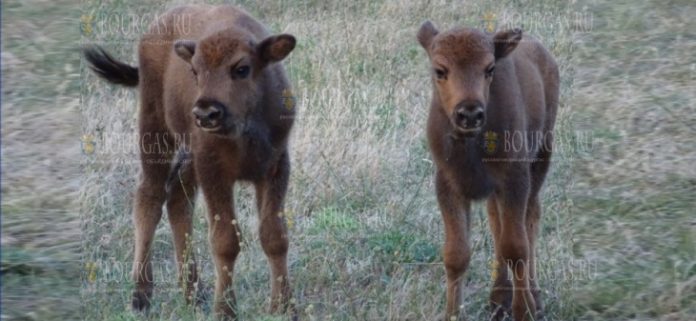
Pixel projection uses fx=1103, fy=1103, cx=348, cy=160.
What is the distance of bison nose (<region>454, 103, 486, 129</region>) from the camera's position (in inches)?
265

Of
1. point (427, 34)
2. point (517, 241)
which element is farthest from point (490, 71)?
point (517, 241)

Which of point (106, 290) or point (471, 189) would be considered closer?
point (471, 189)

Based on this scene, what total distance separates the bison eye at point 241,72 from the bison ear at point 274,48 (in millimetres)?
163

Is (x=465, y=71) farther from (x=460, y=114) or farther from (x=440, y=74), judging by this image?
(x=460, y=114)

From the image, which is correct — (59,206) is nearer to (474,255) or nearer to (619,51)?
(474,255)

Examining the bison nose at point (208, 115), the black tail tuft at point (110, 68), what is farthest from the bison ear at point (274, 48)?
the black tail tuft at point (110, 68)

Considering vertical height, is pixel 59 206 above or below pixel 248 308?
above

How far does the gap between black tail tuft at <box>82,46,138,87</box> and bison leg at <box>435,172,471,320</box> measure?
259 centimetres

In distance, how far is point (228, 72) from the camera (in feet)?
23.3

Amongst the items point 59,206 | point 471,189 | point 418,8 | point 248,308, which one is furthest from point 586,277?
point 418,8

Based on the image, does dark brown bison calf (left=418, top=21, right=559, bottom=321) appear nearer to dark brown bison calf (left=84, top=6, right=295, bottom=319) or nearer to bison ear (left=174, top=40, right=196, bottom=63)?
dark brown bison calf (left=84, top=6, right=295, bottom=319)

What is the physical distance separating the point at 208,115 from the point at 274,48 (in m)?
0.71

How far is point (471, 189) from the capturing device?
7383 mm

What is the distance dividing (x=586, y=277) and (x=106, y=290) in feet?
11.3
